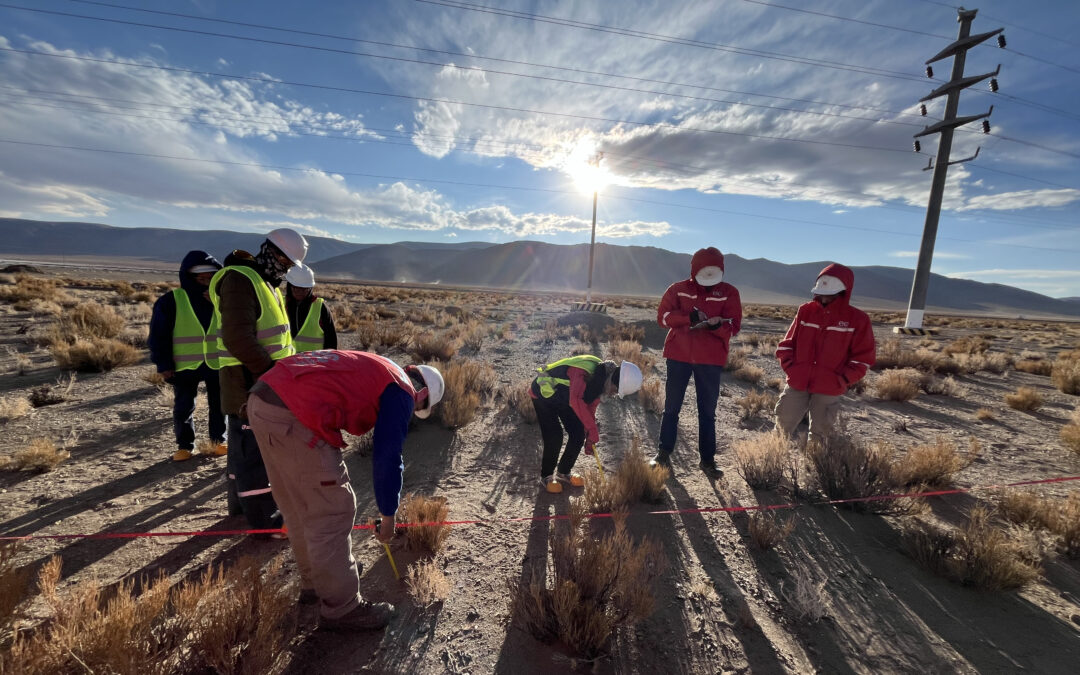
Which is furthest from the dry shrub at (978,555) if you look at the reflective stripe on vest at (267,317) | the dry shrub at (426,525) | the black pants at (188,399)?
the black pants at (188,399)

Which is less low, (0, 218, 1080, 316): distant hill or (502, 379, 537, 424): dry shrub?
(0, 218, 1080, 316): distant hill

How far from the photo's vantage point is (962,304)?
131000mm

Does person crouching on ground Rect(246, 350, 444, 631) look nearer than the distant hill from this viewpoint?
Yes

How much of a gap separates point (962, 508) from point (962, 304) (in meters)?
181

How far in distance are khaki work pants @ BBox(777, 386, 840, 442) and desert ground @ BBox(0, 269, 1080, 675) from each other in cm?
39

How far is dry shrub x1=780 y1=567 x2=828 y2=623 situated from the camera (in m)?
2.58

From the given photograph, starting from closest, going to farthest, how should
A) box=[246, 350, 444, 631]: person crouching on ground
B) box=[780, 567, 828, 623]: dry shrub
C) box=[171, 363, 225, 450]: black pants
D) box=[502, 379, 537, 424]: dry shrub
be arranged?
box=[246, 350, 444, 631]: person crouching on ground
box=[780, 567, 828, 623]: dry shrub
box=[171, 363, 225, 450]: black pants
box=[502, 379, 537, 424]: dry shrub

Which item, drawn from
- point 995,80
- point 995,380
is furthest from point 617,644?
point 995,80

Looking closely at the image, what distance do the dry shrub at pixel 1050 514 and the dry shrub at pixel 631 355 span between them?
19.1ft

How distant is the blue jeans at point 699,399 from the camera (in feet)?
14.5

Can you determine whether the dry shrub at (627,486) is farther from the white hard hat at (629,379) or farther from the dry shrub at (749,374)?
the dry shrub at (749,374)

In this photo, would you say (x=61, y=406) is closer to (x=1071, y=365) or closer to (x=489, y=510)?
(x=489, y=510)

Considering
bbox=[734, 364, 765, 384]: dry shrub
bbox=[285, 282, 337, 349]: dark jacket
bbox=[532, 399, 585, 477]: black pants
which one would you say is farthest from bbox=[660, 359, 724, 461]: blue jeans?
bbox=[734, 364, 765, 384]: dry shrub

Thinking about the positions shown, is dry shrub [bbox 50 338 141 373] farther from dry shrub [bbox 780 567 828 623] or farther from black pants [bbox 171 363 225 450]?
dry shrub [bbox 780 567 828 623]
